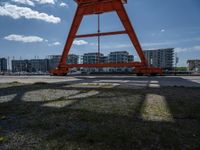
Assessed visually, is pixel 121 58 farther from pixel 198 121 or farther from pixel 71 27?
pixel 198 121

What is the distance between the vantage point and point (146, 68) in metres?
17.1

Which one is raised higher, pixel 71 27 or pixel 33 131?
pixel 71 27

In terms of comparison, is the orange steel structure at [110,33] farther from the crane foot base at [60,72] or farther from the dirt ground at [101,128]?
the dirt ground at [101,128]

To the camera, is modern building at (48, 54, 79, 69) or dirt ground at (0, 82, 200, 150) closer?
dirt ground at (0, 82, 200, 150)

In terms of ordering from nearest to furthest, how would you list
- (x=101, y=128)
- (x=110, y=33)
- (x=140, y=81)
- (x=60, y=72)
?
(x=101, y=128), (x=140, y=81), (x=110, y=33), (x=60, y=72)

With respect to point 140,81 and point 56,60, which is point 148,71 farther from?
point 56,60

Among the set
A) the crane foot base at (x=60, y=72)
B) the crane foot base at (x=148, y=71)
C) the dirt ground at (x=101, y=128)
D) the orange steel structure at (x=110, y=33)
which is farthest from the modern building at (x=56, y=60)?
the dirt ground at (x=101, y=128)

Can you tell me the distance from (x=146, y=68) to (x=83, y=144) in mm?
15732

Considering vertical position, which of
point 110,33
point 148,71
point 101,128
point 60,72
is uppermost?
point 110,33

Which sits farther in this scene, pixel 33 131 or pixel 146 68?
pixel 146 68

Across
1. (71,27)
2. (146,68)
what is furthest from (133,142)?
(71,27)

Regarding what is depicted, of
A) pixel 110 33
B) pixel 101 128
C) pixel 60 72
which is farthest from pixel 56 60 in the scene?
pixel 101 128

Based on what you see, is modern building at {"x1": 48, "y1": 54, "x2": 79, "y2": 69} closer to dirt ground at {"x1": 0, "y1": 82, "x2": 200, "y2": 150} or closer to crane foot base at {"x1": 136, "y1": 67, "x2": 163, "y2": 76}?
crane foot base at {"x1": 136, "y1": 67, "x2": 163, "y2": 76}

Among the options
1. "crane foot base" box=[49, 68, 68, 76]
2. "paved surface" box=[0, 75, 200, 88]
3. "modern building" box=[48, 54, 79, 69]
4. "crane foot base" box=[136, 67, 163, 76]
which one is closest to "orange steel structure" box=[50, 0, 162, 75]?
"crane foot base" box=[136, 67, 163, 76]
